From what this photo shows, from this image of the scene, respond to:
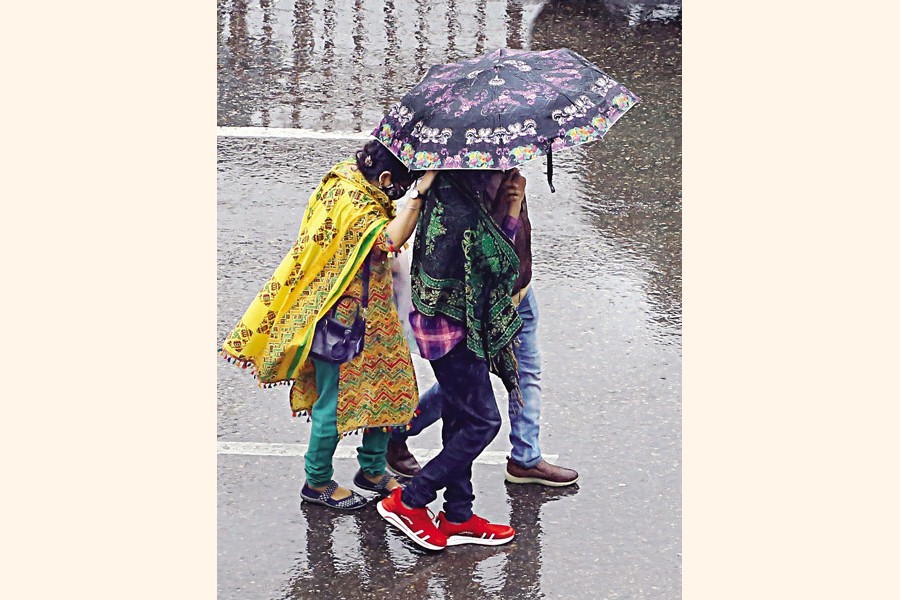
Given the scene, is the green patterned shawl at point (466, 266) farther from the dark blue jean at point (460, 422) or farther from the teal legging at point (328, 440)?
the teal legging at point (328, 440)

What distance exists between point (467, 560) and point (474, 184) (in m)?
1.66

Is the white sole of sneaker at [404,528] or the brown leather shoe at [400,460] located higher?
the brown leather shoe at [400,460]

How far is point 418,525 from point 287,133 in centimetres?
492

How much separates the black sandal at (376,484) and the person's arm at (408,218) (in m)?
1.32

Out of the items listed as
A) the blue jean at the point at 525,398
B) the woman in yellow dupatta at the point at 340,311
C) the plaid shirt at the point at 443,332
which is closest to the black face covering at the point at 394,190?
the woman in yellow dupatta at the point at 340,311

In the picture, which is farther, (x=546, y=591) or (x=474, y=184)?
(x=546, y=591)

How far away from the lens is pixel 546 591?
607cm

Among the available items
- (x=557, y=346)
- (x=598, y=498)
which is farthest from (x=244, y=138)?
(x=598, y=498)

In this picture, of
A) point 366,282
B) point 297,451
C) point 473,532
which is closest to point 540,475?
point 473,532

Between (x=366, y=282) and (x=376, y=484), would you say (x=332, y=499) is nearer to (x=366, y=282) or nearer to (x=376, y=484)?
(x=376, y=484)

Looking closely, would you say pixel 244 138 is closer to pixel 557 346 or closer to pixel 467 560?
pixel 557 346

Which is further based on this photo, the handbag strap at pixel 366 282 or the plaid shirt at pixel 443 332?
the handbag strap at pixel 366 282

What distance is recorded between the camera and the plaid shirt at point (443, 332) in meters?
5.80

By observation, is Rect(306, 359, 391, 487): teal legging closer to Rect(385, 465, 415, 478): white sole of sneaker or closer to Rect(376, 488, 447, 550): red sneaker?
Rect(385, 465, 415, 478): white sole of sneaker
